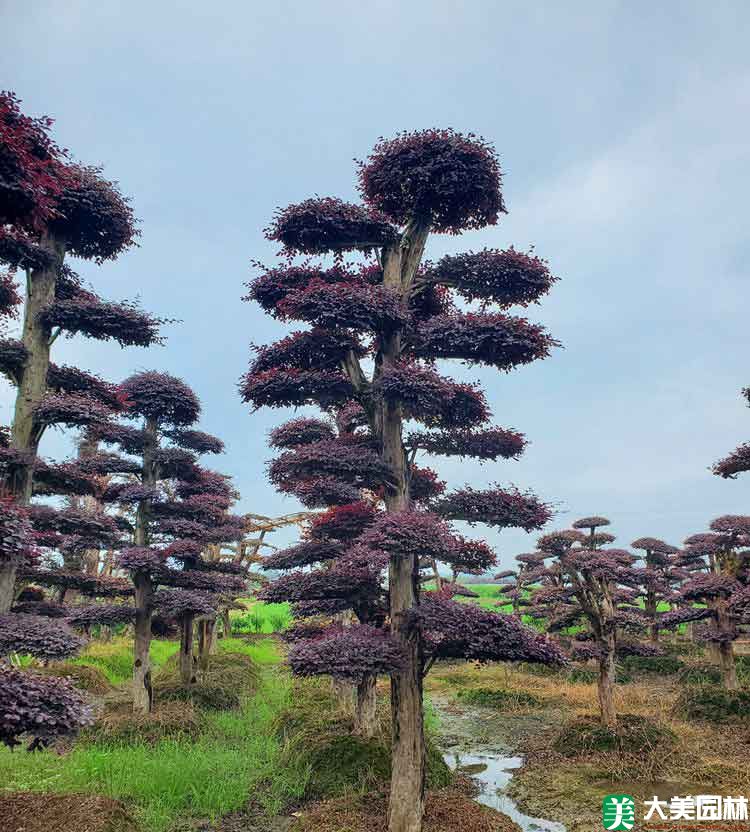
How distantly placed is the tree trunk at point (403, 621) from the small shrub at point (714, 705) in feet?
35.9

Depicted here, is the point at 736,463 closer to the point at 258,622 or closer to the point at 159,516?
the point at 159,516

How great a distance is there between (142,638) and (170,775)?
5.50 m

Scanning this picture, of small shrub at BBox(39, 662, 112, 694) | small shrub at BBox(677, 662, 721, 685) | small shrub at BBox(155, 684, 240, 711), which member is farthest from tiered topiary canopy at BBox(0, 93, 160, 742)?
small shrub at BBox(677, 662, 721, 685)

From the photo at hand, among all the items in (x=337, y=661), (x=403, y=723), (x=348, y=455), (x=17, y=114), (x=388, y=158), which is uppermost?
(x=388, y=158)

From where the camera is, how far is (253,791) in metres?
10.7

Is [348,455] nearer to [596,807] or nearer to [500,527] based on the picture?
[500,527]

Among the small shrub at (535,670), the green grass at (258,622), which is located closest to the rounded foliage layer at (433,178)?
the small shrub at (535,670)

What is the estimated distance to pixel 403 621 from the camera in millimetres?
8891

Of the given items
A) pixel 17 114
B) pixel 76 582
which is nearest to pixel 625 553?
pixel 76 582

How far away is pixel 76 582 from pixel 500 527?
Answer: 10.5m

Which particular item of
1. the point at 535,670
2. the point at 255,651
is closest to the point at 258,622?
the point at 255,651

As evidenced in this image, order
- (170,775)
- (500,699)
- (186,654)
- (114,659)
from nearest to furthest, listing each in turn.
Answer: (170,775), (186,654), (500,699), (114,659)

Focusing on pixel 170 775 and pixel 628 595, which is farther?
pixel 628 595

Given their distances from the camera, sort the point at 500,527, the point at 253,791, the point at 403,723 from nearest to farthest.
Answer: the point at 403,723 → the point at 500,527 → the point at 253,791
